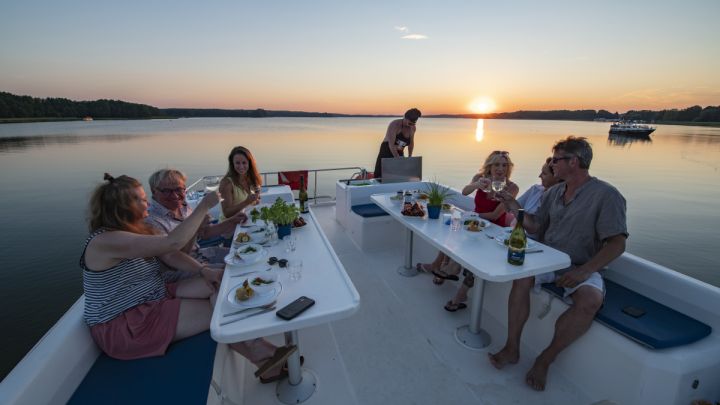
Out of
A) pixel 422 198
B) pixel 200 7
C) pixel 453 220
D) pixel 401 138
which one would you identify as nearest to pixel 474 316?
pixel 453 220

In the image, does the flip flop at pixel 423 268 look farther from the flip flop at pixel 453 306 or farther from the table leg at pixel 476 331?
the table leg at pixel 476 331

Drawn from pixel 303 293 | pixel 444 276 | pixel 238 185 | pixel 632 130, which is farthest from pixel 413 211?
pixel 632 130

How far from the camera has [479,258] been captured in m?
1.98

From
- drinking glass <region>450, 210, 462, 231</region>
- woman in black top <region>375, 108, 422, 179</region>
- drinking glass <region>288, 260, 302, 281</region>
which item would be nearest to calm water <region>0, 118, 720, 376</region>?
drinking glass <region>288, 260, 302, 281</region>

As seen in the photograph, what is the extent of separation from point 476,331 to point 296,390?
60.4 inches

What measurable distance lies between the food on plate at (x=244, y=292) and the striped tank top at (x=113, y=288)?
0.62m

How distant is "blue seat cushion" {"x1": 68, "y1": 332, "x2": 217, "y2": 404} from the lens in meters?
1.30

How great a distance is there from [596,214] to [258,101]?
40369mm

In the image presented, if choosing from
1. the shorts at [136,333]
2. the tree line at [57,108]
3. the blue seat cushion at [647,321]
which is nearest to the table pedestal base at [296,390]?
the shorts at [136,333]

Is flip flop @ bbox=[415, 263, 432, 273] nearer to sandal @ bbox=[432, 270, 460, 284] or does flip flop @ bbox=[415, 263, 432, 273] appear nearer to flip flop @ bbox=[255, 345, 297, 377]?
sandal @ bbox=[432, 270, 460, 284]

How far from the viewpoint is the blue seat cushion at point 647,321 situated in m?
1.66

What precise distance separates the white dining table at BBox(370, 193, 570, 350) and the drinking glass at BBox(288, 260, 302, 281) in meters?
1.06

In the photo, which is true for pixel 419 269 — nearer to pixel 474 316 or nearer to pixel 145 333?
pixel 474 316

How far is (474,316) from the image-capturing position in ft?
8.07
